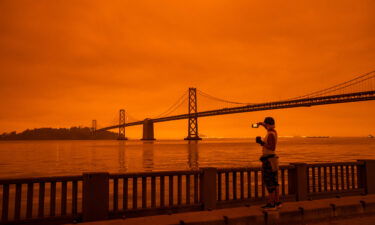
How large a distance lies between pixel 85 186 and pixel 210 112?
95.7 metres

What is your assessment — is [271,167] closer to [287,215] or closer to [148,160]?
[287,215]

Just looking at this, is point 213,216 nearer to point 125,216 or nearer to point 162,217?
point 162,217

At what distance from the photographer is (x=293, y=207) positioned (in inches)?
277

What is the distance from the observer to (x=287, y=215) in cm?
668

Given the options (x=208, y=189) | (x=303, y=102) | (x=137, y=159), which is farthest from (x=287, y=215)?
(x=303, y=102)

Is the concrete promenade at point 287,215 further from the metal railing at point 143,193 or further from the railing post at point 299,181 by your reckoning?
the railing post at point 299,181

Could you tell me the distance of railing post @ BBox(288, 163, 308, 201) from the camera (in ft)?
26.9

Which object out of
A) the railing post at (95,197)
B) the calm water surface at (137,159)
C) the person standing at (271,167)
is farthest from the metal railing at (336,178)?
the calm water surface at (137,159)

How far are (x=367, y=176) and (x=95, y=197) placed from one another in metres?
6.79

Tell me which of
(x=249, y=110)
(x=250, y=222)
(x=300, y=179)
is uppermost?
(x=249, y=110)

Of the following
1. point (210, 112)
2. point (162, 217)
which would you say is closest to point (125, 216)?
point (162, 217)

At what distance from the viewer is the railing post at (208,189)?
7344 mm

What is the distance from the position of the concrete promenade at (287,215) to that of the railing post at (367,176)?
137cm

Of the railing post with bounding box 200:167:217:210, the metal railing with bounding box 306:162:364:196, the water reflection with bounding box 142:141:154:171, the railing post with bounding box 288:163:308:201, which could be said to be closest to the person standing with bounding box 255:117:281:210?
the railing post with bounding box 200:167:217:210
